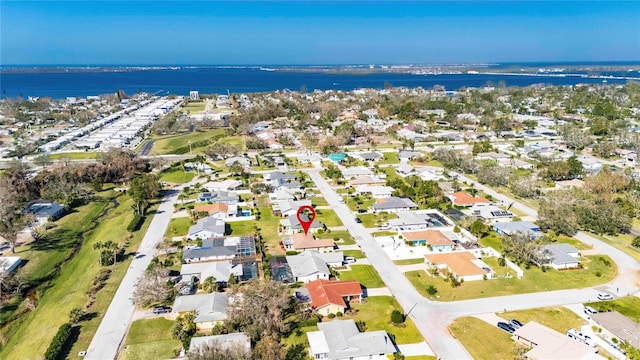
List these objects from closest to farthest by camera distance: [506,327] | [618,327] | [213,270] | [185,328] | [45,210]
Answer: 1. [618,327]
2. [185,328]
3. [506,327]
4. [213,270]
5. [45,210]

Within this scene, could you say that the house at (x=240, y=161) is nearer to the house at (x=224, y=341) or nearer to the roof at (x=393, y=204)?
the roof at (x=393, y=204)

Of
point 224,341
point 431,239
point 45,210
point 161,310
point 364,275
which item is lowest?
point 364,275

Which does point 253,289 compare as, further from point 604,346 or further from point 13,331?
point 604,346

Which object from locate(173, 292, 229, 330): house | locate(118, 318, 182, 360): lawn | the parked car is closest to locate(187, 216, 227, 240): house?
locate(173, 292, 229, 330): house

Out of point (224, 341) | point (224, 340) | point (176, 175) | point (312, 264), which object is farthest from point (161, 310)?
point (176, 175)

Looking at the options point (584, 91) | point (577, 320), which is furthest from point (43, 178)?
point (584, 91)

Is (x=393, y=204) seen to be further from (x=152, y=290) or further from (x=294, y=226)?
(x=152, y=290)

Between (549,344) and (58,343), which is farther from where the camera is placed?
(58,343)

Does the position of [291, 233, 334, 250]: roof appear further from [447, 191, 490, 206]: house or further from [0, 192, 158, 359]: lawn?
[447, 191, 490, 206]: house
